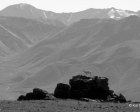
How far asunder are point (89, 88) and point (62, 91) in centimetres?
314

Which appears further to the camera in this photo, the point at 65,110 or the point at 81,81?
the point at 81,81

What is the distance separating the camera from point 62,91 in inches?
1722

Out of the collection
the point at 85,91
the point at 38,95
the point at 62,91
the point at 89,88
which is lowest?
the point at 38,95

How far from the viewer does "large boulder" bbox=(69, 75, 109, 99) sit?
4466cm

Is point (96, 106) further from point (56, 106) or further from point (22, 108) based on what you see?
point (22, 108)

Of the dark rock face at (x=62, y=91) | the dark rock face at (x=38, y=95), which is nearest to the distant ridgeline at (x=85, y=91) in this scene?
the dark rock face at (x=62, y=91)

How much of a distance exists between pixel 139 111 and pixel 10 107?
10.1 metres

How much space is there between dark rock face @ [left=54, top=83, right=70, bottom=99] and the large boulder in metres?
1.00

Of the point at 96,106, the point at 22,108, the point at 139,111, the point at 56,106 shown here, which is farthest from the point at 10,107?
the point at 139,111

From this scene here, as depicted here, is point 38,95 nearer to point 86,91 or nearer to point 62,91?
point 62,91

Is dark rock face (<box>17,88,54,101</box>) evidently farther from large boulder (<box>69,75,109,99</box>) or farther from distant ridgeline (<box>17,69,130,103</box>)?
large boulder (<box>69,75,109,99</box>)

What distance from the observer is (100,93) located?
45.5m

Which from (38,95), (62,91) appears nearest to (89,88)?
(62,91)

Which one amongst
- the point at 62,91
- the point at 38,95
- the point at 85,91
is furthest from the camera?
the point at 85,91
